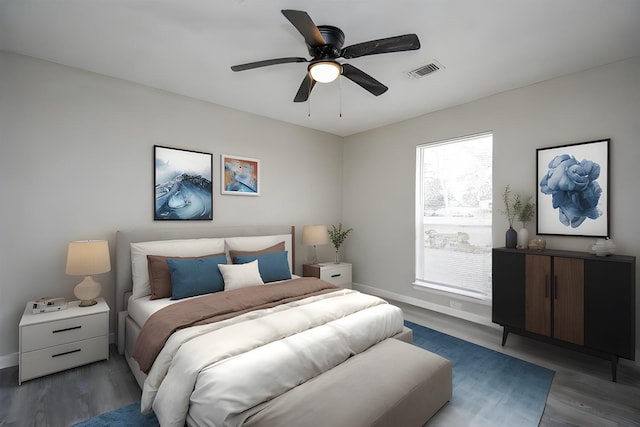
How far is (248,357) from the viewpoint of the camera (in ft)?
5.52

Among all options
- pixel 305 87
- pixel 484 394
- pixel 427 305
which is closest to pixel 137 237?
pixel 305 87

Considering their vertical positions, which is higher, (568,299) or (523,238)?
(523,238)

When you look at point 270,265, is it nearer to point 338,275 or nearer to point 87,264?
point 338,275

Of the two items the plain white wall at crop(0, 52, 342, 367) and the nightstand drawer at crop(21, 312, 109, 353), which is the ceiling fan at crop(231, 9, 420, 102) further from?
the nightstand drawer at crop(21, 312, 109, 353)

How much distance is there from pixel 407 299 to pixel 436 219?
3.99 feet

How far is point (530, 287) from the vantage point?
9.32ft

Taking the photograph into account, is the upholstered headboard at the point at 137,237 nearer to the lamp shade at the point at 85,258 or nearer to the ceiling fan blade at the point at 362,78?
the lamp shade at the point at 85,258

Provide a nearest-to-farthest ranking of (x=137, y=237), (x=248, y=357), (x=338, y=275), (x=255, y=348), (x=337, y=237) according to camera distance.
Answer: (x=248, y=357) < (x=255, y=348) < (x=137, y=237) < (x=338, y=275) < (x=337, y=237)

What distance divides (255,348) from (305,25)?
76.5 inches

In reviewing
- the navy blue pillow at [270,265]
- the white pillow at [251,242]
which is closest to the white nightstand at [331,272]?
the white pillow at [251,242]

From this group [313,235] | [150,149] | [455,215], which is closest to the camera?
[150,149]

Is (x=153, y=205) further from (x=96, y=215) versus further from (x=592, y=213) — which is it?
(x=592, y=213)

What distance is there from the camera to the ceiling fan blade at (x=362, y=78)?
2244mm

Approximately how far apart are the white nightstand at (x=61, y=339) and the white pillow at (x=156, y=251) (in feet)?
1.10
